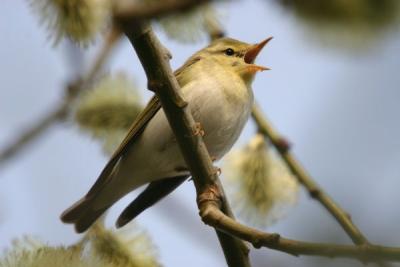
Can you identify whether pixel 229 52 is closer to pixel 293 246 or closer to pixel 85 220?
pixel 85 220

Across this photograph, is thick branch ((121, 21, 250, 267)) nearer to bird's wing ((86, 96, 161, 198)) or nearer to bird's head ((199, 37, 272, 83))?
bird's wing ((86, 96, 161, 198))

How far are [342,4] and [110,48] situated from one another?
1.44 ft

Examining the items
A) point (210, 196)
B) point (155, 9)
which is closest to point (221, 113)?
point (210, 196)

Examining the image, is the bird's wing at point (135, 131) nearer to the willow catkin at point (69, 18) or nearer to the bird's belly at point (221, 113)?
the bird's belly at point (221, 113)

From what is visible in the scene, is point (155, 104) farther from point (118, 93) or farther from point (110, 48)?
point (110, 48)

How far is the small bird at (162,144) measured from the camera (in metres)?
3.68

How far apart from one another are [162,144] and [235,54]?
98 cm

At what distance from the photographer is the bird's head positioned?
4176 mm

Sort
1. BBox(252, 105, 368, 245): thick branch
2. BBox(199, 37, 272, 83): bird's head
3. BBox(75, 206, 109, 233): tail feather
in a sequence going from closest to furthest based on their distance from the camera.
A: 1. BBox(252, 105, 368, 245): thick branch
2. BBox(75, 206, 109, 233): tail feather
3. BBox(199, 37, 272, 83): bird's head

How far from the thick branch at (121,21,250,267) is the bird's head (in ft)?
5.39

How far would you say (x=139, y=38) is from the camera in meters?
1.97

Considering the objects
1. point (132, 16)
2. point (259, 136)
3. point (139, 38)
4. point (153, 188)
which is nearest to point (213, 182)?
point (139, 38)

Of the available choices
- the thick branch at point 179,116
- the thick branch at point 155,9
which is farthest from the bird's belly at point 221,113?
the thick branch at point 155,9

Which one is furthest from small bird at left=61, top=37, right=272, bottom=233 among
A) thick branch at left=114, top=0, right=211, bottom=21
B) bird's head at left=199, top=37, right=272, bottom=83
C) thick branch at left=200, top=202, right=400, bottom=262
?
thick branch at left=114, top=0, right=211, bottom=21
